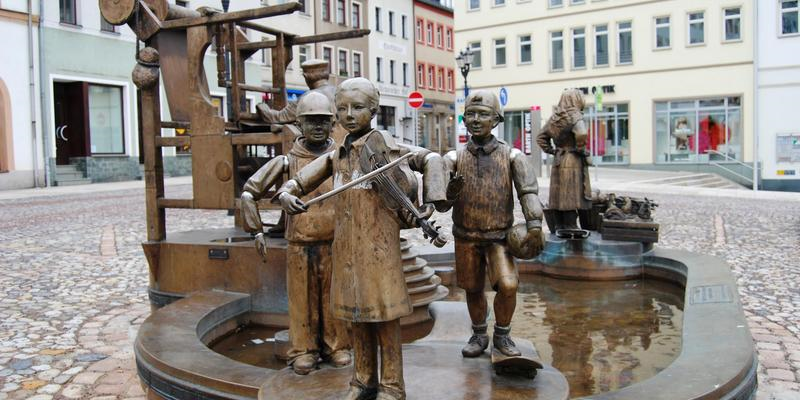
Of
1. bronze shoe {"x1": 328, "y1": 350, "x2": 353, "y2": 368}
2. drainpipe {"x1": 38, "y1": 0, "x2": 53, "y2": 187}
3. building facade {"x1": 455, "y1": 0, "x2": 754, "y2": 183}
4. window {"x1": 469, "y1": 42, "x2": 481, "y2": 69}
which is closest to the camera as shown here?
bronze shoe {"x1": 328, "y1": 350, "x2": 353, "y2": 368}

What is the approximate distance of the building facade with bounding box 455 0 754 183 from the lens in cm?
3244

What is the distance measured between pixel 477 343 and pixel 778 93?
100.0 feet

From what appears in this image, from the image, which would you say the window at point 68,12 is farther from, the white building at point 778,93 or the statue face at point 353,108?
the white building at point 778,93

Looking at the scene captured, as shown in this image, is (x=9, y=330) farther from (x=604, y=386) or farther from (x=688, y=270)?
(x=688, y=270)

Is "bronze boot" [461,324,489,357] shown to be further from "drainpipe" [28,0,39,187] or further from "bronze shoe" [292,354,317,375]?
"drainpipe" [28,0,39,187]

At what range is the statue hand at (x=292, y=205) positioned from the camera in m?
3.17

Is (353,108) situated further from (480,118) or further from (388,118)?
(388,118)

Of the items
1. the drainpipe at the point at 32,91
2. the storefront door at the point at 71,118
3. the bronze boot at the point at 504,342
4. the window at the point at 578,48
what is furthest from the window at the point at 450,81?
the bronze boot at the point at 504,342

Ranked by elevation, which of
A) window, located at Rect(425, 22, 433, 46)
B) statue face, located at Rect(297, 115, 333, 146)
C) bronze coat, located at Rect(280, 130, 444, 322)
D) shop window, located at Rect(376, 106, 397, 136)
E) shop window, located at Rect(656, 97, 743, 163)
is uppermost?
window, located at Rect(425, 22, 433, 46)

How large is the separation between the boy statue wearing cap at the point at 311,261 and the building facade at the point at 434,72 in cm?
4768

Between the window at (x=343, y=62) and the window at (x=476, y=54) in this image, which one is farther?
the window at (x=343, y=62)

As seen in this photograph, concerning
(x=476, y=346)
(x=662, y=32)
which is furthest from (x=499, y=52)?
(x=476, y=346)

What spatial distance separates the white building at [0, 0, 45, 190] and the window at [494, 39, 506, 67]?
2214 cm

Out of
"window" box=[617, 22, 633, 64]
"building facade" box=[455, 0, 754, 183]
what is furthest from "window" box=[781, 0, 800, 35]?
"window" box=[617, 22, 633, 64]
